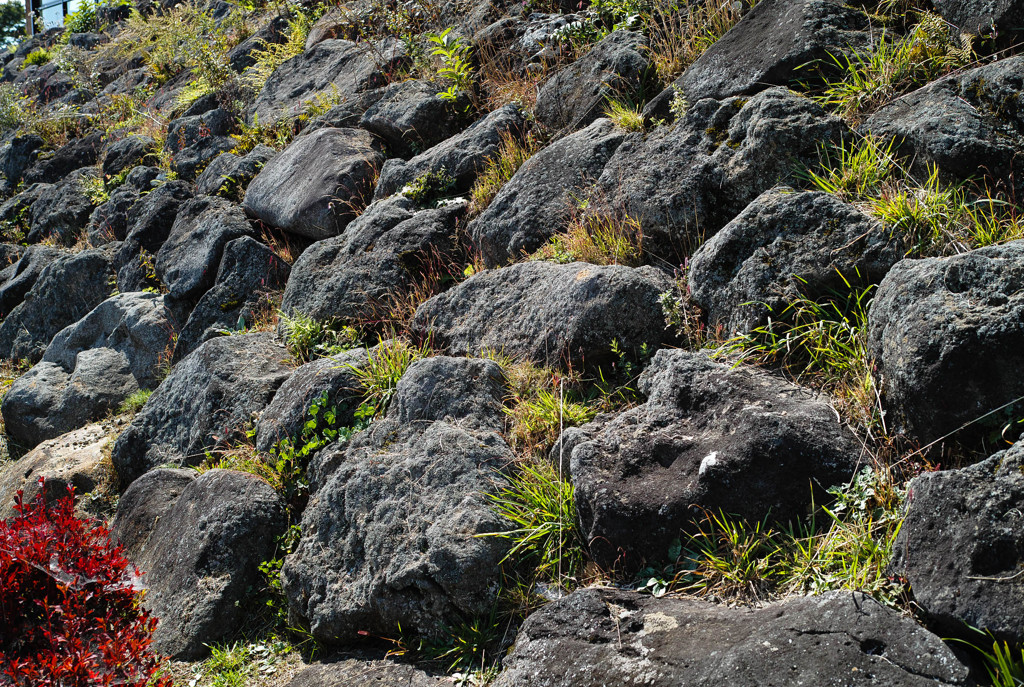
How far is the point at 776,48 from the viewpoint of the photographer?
547 centimetres

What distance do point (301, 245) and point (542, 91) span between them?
316 cm

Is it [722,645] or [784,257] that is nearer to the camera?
[722,645]

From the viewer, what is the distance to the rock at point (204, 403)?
6391 millimetres

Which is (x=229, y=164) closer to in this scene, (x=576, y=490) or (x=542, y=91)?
(x=542, y=91)

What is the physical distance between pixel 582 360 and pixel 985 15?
325 cm

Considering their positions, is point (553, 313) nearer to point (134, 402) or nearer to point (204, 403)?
point (204, 403)

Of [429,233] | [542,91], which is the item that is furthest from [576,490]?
[542,91]

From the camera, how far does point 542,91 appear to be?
7.29 m

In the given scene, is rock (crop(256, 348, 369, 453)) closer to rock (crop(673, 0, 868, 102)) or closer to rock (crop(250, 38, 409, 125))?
rock (crop(673, 0, 868, 102))

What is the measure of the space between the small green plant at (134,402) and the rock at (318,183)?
2.39 m

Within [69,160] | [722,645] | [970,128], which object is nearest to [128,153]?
[69,160]

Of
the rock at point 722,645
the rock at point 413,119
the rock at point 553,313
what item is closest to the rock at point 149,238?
the rock at point 413,119

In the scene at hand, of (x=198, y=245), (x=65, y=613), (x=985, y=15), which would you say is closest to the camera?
(x=65, y=613)

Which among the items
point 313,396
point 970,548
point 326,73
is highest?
point 326,73
